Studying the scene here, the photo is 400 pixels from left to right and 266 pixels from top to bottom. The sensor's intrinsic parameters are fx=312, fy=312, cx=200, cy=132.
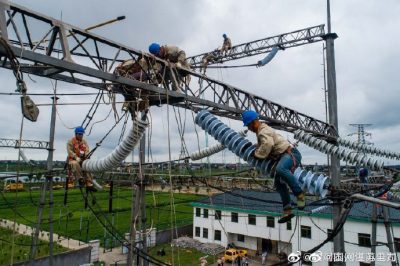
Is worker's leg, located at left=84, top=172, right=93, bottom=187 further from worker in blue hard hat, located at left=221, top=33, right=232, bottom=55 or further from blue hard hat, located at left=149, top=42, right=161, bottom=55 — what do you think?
worker in blue hard hat, located at left=221, top=33, right=232, bottom=55

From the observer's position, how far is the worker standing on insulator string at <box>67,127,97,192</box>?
7312 mm

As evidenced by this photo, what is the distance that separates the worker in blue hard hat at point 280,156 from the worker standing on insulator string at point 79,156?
162 inches

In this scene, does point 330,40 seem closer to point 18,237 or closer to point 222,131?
point 222,131

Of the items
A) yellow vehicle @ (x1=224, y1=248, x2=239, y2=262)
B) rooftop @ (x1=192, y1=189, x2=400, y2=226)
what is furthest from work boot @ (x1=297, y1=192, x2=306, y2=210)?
yellow vehicle @ (x1=224, y1=248, x2=239, y2=262)

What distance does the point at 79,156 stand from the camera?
7496 millimetres

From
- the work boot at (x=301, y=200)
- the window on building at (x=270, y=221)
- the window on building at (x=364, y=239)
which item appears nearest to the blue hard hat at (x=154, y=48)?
the work boot at (x=301, y=200)

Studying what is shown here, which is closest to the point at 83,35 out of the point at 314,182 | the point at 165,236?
the point at 314,182

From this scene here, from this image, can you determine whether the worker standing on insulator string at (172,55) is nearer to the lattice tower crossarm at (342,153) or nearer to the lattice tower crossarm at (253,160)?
the lattice tower crossarm at (253,160)

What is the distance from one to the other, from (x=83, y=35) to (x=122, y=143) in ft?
7.32

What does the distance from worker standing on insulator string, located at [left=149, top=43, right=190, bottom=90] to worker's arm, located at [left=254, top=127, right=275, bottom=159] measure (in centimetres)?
306

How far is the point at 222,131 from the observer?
6590mm

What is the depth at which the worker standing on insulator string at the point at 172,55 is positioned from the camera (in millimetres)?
7727

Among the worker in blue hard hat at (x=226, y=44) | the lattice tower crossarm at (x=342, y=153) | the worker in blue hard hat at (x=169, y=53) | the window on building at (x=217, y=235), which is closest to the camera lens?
the worker in blue hard hat at (x=169, y=53)

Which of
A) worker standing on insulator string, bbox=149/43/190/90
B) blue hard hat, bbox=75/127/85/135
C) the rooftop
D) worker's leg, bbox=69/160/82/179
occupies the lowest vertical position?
the rooftop
